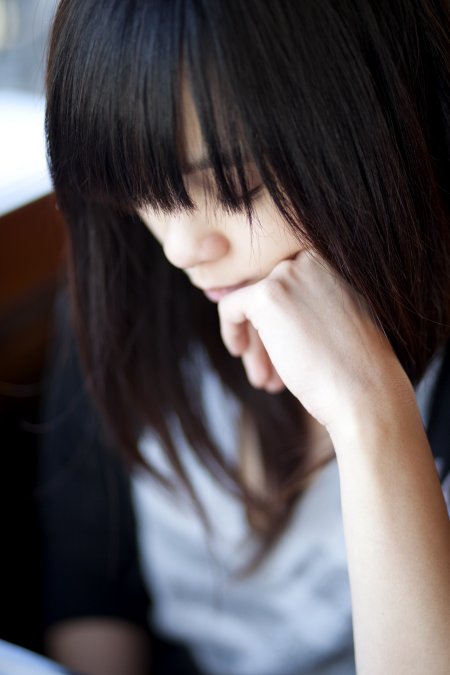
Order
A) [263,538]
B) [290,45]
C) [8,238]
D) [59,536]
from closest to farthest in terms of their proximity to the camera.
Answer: [290,45], [263,538], [59,536], [8,238]

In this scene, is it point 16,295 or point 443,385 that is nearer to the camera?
point 443,385

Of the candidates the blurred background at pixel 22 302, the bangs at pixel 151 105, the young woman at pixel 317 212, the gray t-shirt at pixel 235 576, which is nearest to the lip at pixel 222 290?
the young woman at pixel 317 212

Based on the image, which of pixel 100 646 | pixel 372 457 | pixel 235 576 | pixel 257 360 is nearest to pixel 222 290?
pixel 257 360

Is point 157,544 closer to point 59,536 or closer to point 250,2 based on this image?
point 59,536

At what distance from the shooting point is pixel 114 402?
873 mm

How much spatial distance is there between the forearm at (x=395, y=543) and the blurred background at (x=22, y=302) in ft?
1.77

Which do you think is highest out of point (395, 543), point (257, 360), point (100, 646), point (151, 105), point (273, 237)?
point (151, 105)

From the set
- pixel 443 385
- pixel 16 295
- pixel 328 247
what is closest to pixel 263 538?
pixel 443 385

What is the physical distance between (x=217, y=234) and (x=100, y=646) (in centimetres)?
54

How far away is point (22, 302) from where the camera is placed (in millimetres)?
1136

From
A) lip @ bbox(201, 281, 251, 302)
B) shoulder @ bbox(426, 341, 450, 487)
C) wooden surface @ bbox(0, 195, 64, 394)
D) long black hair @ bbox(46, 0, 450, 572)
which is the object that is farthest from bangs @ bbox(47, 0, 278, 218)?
wooden surface @ bbox(0, 195, 64, 394)

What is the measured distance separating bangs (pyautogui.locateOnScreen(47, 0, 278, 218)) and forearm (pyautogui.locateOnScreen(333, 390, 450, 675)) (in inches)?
7.3

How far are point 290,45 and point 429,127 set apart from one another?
133 millimetres

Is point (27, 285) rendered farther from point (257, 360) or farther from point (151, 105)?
point (151, 105)
